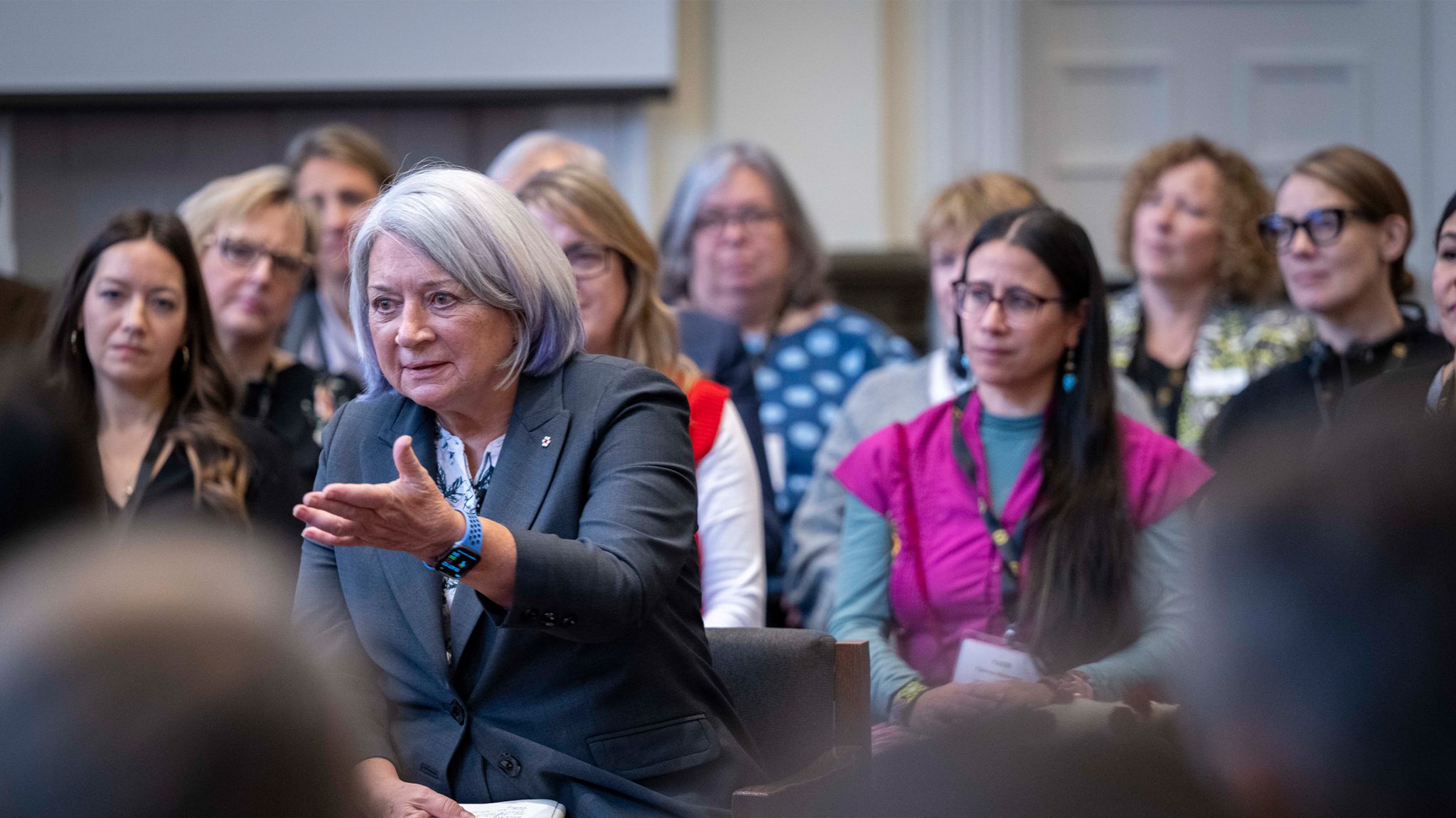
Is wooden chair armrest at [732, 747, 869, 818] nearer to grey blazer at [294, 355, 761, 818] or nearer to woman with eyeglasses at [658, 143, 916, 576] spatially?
grey blazer at [294, 355, 761, 818]

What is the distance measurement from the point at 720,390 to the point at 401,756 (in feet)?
3.11

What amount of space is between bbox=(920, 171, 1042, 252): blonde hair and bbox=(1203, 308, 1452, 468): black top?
64 cm

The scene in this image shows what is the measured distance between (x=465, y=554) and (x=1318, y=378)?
202cm

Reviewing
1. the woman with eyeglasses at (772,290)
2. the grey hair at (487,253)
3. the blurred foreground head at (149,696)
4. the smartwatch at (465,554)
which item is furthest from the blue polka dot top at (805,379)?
the blurred foreground head at (149,696)

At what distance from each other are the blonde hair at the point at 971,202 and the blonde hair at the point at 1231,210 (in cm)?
44

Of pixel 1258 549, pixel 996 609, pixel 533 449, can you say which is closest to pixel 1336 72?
pixel 996 609

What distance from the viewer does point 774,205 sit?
362 centimetres

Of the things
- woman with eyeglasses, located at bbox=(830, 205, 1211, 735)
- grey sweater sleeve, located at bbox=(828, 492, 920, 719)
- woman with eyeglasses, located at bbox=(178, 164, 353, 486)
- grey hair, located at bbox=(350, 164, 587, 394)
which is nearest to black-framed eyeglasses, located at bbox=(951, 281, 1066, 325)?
woman with eyeglasses, located at bbox=(830, 205, 1211, 735)

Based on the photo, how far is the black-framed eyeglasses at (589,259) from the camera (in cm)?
250

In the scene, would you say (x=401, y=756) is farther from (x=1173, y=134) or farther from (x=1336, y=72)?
(x=1336, y=72)

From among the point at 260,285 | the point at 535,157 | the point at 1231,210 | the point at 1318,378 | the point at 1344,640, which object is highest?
the point at 535,157

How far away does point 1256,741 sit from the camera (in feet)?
Answer: 1.78

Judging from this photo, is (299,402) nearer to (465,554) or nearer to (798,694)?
(798,694)

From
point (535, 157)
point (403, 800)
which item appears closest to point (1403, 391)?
point (403, 800)
